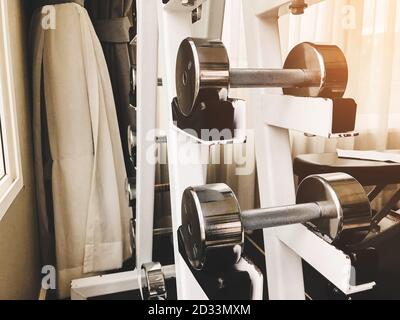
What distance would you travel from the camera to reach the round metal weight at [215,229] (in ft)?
1.47

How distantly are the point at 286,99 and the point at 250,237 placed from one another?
1603 mm

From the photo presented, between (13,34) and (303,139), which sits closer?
(13,34)

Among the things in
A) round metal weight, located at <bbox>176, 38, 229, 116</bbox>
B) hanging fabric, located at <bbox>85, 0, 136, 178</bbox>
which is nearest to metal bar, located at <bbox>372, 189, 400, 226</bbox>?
hanging fabric, located at <bbox>85, 0, 136, 178</bbox>

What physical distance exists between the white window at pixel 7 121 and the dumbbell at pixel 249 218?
73cm

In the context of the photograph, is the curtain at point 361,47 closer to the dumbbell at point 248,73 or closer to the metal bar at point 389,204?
the metal bar at point 389,204

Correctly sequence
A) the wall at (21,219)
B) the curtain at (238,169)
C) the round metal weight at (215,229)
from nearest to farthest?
the round metal weight at (215,229) < the wall at (21,219) < the curtain at (238,169)

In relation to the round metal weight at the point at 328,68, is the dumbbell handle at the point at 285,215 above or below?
below

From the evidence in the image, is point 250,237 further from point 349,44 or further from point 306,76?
point 306,76

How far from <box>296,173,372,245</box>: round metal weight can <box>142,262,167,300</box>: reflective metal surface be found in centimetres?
65

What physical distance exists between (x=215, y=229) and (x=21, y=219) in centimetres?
93

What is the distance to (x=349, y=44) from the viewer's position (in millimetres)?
1951

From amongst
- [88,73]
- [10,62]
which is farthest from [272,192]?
[88,73]

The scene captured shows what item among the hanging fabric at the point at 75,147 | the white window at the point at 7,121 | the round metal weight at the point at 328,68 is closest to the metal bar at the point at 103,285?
the hanging fabric at the point at 75,147

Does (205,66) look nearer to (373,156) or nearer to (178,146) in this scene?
(178,146)
